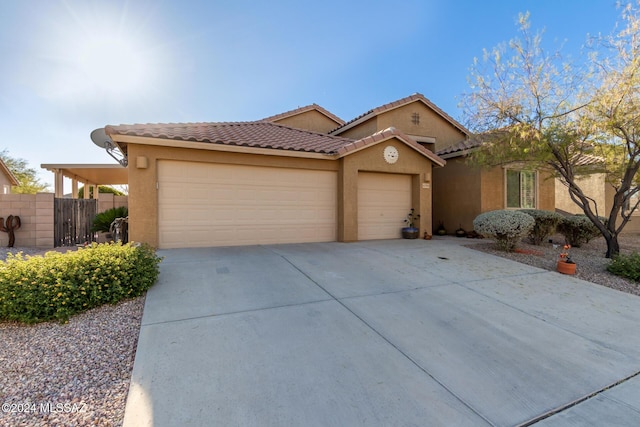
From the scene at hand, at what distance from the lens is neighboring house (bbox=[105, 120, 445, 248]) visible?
7.43 meters

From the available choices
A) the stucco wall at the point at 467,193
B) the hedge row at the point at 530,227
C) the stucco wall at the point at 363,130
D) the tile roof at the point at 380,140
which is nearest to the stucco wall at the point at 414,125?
the stucco wall at the point at 363,130

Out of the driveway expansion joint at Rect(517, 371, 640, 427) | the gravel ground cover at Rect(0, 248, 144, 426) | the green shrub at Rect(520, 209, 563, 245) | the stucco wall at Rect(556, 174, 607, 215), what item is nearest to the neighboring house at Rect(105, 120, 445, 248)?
the green shrub at Rect(520, 209, 563, 245)

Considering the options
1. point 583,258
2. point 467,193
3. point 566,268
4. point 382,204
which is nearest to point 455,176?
point 467,193

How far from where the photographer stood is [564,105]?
7207mm

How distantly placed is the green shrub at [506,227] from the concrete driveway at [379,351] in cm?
247

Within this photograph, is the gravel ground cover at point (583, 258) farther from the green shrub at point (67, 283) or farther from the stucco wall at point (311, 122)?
the stucco wall at point (311, 122)

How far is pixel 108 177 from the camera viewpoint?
1662cm

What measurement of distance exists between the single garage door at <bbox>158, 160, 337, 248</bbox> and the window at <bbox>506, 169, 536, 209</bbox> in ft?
25.4

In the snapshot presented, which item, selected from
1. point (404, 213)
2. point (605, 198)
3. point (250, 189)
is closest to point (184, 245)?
point (250, 189)

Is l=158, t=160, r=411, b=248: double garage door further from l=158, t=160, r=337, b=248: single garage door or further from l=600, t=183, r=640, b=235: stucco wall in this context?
l=600, t=183, r=640, b=235: stucco wall

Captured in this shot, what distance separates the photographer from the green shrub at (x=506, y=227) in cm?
780

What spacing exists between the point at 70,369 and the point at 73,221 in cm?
954

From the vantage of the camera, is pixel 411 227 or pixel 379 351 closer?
pixel 379 351

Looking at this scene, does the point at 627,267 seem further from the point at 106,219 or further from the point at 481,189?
the point at 106,219
